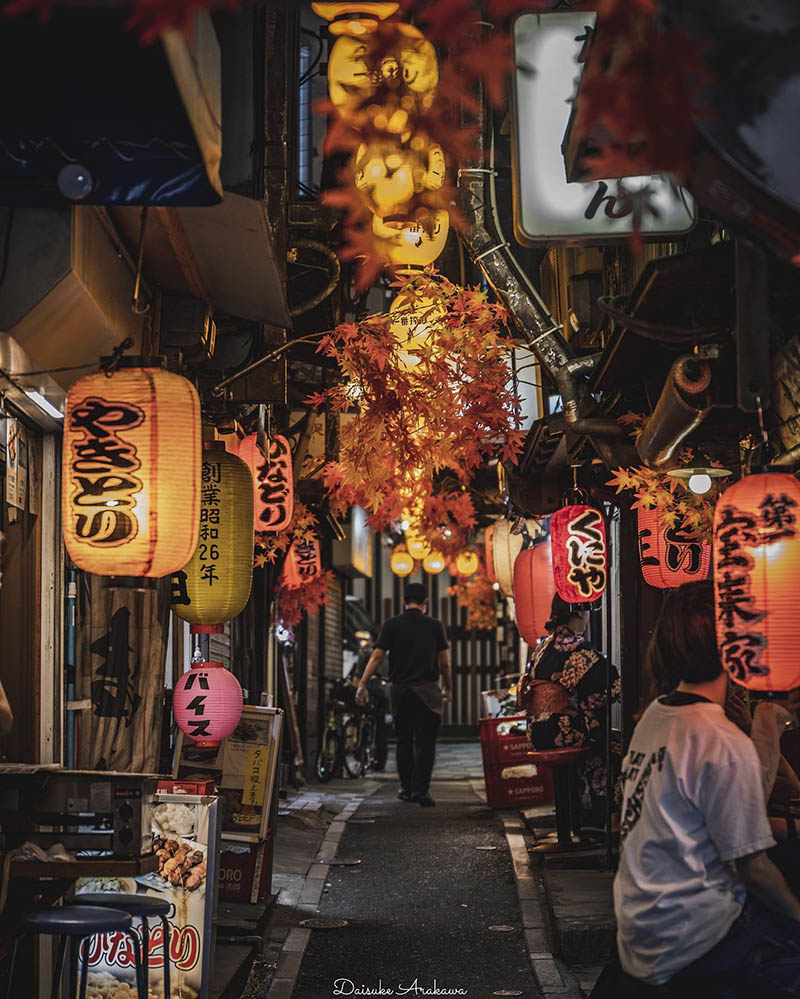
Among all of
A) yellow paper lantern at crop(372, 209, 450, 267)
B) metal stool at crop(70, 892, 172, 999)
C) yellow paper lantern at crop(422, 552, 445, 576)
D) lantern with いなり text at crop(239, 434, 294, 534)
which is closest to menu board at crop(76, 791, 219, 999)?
metal stool at crop(70, 892, 172, 999)

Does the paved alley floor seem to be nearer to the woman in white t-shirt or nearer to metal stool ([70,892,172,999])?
metal stool ([70,892,172,999])

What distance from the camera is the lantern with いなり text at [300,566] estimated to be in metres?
20.5

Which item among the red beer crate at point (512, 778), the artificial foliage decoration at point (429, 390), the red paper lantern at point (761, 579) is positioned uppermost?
the artificial foliage decoration at point (429, 390)

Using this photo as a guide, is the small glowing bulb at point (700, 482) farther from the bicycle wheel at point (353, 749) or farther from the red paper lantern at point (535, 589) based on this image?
the bicycle wheel at point (353, 749)

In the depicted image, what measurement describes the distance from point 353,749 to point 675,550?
17537 millimetres

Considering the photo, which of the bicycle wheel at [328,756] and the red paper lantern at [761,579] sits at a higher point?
the red paper lantern at [761,579]

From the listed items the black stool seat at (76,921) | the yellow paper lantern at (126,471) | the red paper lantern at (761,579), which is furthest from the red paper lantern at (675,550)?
the black stool seat at (76,921)

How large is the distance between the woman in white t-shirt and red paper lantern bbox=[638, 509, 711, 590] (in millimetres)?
6048

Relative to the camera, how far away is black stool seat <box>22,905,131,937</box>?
632 centimetres

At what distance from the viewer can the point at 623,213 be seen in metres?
9.52

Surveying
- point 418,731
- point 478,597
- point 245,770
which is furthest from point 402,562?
point 245,770

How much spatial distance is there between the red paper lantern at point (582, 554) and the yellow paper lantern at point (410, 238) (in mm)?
3373

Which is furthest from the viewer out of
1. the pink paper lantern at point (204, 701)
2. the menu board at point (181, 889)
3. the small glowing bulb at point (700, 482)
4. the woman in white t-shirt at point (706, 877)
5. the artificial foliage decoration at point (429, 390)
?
the artificial foliage decoration at point (429, 390)

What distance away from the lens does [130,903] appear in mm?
7109
